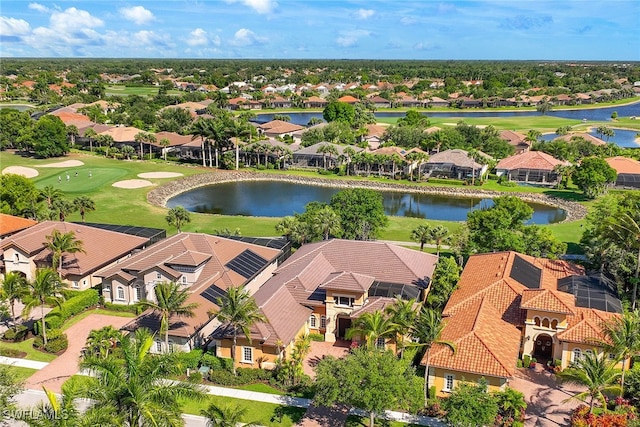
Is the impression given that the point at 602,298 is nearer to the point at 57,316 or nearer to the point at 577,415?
the point at 577,415

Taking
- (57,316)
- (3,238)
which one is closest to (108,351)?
(57,316)

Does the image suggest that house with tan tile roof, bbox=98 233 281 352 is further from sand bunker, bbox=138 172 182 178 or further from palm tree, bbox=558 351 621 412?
sand bunker, bbox=138 172 182 178

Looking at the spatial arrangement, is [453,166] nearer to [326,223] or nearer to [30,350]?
[326,223]

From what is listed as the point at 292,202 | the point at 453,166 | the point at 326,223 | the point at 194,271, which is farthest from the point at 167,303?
the point at 453,166

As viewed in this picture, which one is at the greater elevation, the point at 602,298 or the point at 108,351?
the point at 602,298

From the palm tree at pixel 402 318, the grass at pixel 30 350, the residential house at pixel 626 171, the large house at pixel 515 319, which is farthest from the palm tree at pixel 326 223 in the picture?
the residential house at pixel 626 171

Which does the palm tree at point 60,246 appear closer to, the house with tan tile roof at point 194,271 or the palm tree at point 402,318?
the house with tan tile roof at point 194,271
